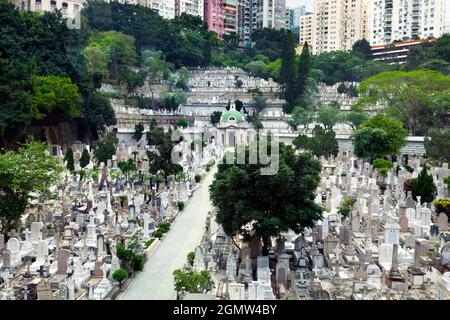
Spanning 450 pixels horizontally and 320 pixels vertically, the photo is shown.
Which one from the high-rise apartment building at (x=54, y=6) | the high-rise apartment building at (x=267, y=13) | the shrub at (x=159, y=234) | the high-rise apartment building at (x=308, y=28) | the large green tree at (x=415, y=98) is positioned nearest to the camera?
the shrub at (x=159, y=234)

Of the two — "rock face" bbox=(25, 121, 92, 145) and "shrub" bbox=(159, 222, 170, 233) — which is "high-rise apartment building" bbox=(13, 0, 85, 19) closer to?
"rock face" bbox=(25, 121, 92, 145)

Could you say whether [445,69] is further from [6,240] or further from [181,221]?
[6,240]

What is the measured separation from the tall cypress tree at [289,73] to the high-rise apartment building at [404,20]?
3397cm

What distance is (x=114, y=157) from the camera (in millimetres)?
35750

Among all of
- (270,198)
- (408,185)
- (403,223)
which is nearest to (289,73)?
(408,185)

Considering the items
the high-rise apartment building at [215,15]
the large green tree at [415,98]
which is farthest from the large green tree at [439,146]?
the high-rise apartment building at [215,15]

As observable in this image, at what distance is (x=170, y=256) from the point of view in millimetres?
17078

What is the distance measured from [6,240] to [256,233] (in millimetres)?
7881

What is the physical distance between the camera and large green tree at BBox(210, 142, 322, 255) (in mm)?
15523

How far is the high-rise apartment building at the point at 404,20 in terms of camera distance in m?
86.3

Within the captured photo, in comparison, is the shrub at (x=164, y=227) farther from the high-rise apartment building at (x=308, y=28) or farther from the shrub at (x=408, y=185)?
the high-rise apartment building at (x=308, y=28)

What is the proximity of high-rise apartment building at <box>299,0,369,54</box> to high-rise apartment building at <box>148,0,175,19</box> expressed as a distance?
25066 mm

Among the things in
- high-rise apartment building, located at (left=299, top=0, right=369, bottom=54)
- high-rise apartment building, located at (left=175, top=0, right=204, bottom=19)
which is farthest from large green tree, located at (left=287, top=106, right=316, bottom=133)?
high-rise apartment building, located at (left=175, top=0, right=204, bottom=19)
